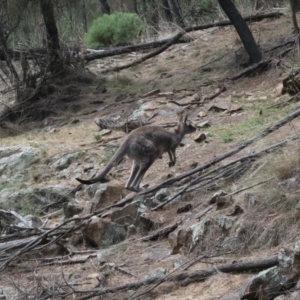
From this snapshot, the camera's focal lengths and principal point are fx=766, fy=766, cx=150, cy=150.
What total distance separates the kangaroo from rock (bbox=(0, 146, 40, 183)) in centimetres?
275

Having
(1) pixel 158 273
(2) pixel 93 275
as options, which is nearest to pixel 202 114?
(2) pixel 93 275

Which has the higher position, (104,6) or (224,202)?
(104,6)

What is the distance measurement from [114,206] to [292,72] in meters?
4.53

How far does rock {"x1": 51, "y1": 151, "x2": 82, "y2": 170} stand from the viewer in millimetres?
12258

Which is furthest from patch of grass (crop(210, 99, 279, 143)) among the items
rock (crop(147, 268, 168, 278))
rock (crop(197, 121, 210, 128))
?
rock (crop(147, 268, 168, 278))

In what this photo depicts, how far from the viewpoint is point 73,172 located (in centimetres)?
1193

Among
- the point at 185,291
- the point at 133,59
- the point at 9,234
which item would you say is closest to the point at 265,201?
the point at 185,291

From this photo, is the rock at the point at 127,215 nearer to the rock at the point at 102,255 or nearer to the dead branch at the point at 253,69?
the rock at the point at 102,255

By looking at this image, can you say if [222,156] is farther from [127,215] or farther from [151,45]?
[151,45]

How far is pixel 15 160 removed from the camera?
12.7m

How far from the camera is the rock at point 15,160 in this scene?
40.5 ft

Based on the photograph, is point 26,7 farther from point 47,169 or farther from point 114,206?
point 114,206

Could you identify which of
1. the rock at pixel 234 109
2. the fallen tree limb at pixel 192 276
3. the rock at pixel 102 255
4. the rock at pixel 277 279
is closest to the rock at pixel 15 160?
the rock at pixel 234 109

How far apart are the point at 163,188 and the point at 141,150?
2.72 ft
